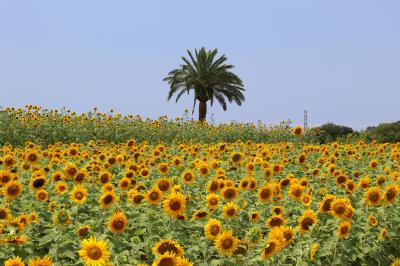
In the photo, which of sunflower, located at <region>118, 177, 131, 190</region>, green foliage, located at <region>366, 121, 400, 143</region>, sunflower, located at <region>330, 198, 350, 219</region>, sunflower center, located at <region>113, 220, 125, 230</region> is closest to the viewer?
sunflower center, located at <region>113, 220, 125, 230</region>

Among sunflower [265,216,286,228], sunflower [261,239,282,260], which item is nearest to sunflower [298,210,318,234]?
sunflower [265,216,286,228]

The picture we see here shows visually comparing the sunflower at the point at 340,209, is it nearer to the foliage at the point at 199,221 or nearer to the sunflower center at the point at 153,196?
the foliage at the point at 199,221

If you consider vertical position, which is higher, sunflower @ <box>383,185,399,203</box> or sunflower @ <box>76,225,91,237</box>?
sunflower @ <box>383,185,399,203</box>

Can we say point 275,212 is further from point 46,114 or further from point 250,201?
point 46,114

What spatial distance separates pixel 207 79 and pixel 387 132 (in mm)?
14731

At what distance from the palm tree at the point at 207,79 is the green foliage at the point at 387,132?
37.9ft

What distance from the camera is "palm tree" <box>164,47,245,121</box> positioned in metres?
42.8

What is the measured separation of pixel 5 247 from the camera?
438cm

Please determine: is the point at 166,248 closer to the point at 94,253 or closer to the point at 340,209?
the point at 94,253

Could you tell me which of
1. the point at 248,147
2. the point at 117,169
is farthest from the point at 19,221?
the point at 248,147

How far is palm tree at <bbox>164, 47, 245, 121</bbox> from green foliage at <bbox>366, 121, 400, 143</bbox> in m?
11.5

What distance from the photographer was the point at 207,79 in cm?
4294

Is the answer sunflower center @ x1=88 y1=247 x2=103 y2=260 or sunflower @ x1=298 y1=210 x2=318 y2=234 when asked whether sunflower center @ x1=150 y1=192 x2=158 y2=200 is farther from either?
sunflower center @ x1=88 y1=247 x2=103 y2=260

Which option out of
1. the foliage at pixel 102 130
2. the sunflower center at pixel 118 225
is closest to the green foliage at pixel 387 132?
the foliage at pixel 102 130
